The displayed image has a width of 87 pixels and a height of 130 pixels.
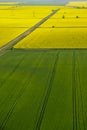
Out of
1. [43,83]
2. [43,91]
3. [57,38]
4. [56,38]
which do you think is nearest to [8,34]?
[56,38]

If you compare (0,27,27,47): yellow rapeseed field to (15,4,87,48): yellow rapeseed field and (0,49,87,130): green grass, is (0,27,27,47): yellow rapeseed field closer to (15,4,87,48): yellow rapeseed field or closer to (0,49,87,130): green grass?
(15,4,87,48): yellow rapeseed field

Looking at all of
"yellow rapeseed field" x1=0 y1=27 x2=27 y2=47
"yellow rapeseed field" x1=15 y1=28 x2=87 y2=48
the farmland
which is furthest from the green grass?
"yellow rapeseed field" x1=0 y1=27 x2=27 y2=47

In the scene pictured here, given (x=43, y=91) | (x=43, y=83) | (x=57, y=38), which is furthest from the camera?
(x=57, y=38)

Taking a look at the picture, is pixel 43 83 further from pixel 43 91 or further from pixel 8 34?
pixel 8 34

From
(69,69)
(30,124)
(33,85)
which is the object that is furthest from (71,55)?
(30,124)

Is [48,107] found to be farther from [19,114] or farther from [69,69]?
[69,69]

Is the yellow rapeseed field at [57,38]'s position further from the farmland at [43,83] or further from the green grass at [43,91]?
the green grass at [43,91]

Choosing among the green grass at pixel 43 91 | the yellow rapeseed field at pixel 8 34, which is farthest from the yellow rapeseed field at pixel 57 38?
the green grass at pixel 43 91

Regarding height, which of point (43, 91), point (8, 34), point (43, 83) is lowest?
point (8, 34)
